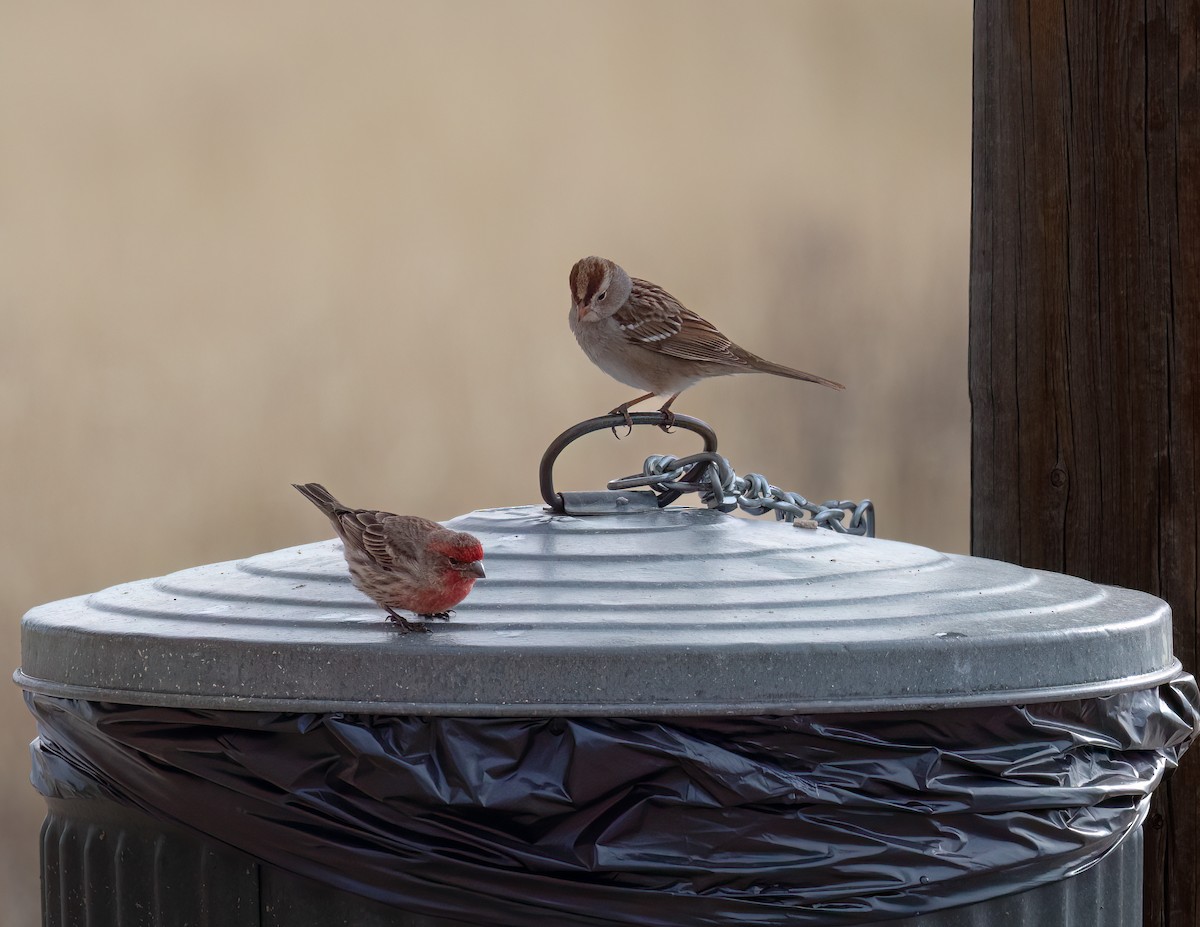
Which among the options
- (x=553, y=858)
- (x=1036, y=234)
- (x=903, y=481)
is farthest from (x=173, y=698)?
(x=903, y=481)

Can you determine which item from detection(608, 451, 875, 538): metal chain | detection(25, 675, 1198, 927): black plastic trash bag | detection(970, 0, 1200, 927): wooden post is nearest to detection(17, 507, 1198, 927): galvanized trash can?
detection(25, 675, 1198, 927): black plastic trash bag

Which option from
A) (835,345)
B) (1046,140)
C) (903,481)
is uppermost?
(1046,140)

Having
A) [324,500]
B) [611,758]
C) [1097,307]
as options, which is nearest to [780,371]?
[1097,307]

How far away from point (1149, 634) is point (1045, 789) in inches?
13.7

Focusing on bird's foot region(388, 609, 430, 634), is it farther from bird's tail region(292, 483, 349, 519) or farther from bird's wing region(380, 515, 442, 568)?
bird's tail region(292, 483, 349, 519)

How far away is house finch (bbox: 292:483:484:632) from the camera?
1.73 m

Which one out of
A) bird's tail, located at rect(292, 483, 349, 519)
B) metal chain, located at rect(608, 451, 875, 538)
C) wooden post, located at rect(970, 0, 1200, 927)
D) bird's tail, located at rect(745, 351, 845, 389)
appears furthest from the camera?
bird's tail, located at rect(745, 351, 845, 389)

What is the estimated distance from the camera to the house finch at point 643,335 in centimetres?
300

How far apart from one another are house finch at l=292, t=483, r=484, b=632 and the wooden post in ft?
5.07

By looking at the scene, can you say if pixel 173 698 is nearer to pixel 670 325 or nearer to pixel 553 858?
pixel 553 858

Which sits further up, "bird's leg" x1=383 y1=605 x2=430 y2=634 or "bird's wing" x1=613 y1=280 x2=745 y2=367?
"bird's wing" x1=613 y1=280 x2=745 y2=367

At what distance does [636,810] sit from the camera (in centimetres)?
161

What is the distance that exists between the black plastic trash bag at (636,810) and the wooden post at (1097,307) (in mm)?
1153

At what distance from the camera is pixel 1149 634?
1907 mm
